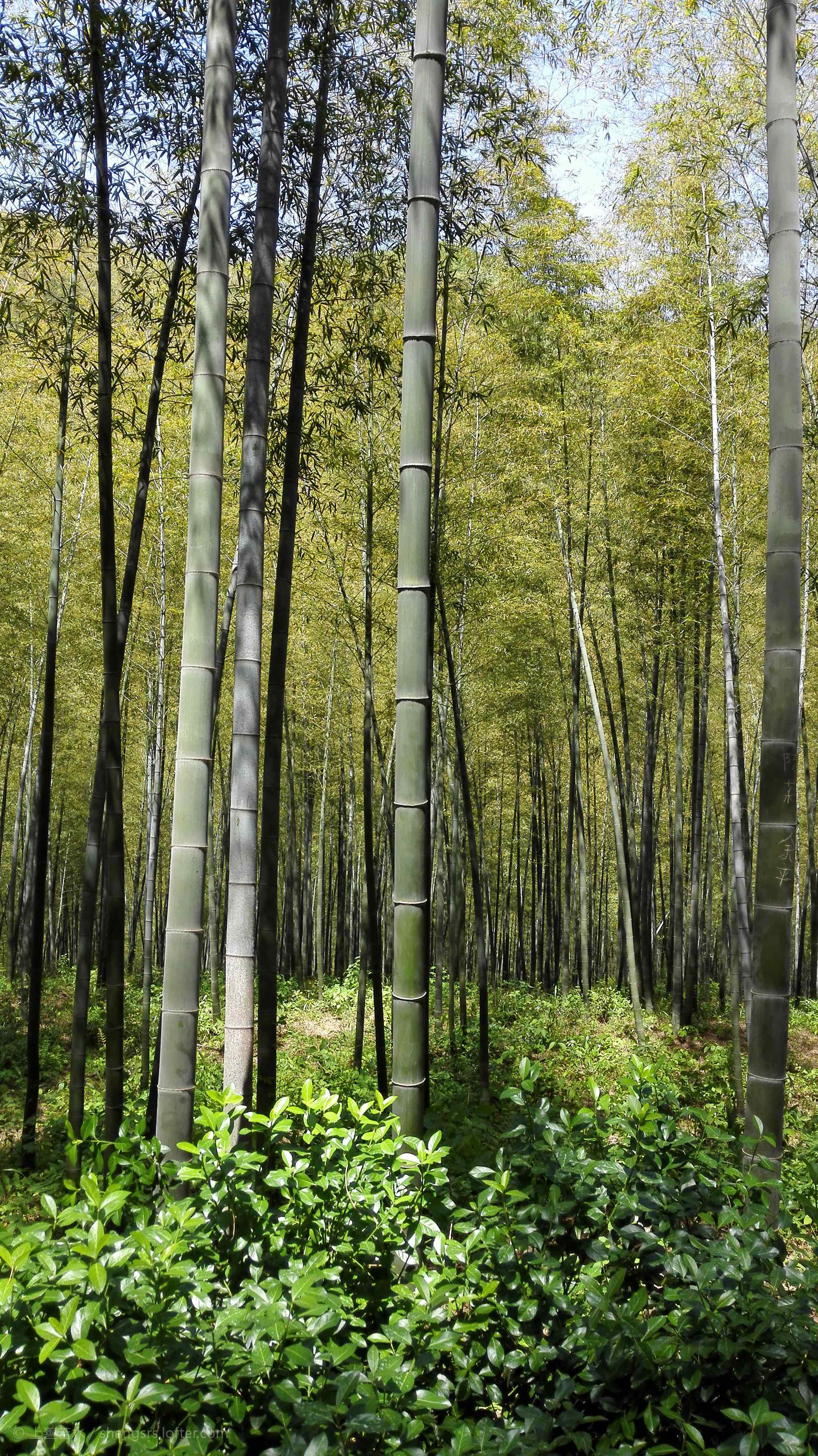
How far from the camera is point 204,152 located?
2125 millimetres

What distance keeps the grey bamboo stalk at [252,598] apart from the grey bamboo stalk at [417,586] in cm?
70

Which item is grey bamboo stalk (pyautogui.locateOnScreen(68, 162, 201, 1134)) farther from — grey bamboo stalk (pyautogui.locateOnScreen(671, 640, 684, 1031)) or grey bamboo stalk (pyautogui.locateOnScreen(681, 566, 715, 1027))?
grey bamboo stalk (pyautogui.locateOnScreen(681, 566, 715, 1027))

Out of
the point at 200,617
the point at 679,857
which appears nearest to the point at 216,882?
the point at 679,857

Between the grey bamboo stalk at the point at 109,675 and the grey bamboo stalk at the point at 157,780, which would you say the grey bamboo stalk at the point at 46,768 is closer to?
the grey bamboo stalk at the point at 109,675

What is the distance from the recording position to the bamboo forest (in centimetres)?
130

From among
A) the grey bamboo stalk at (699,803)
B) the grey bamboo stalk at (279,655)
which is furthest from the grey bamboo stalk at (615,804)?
the grey bamboo stalk at (279,655)

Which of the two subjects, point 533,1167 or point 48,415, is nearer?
point 533,1167

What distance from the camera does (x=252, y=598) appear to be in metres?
2.49

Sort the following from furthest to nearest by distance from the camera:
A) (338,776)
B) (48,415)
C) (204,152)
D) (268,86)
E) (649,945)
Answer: (338,776)
(649,945)
(48,415)
(268,86)
(204,152)

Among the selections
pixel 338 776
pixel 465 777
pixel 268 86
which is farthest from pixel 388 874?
pixel 268 86

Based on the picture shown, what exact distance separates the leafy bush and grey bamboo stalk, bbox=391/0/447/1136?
185mm

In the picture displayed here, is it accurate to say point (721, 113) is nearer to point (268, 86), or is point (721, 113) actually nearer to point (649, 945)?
point (268, 86)

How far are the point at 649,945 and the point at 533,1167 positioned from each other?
9.36 m

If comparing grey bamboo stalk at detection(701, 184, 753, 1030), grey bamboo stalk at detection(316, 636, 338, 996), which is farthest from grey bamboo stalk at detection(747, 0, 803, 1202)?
grey bamboo stalk at detection(316, 636, 338, 996)
